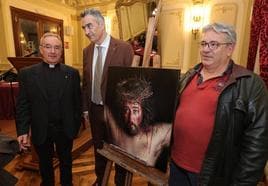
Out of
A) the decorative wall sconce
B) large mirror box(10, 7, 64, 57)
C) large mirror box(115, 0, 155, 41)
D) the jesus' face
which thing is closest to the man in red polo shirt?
the jesus' face

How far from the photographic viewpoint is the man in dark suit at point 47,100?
1648mm

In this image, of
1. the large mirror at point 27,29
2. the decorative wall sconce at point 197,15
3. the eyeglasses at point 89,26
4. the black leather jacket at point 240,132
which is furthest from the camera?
the large mirror at point 27,29

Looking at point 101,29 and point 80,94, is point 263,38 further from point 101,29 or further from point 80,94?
point 80,94

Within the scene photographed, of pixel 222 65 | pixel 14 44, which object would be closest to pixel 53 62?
pixel 222 65

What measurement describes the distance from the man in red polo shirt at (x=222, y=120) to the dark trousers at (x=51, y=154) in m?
1.09

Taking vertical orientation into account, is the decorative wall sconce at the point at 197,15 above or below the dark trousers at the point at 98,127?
→ above

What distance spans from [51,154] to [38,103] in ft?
1.70

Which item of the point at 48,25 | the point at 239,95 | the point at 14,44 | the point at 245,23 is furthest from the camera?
the point at 48,25

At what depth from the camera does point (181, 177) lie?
50.6 inches

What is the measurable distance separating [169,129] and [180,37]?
327 centimetres

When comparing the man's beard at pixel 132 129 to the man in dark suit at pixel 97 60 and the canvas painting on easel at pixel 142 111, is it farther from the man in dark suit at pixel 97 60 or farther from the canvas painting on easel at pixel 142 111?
A: the man in dark suit at pixel 97 60

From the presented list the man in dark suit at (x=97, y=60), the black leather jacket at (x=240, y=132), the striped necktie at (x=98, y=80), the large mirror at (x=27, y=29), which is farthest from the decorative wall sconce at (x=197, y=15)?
the large mirror at (x=27, y=29)

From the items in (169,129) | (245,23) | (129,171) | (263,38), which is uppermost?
(245,23)

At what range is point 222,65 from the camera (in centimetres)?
108
